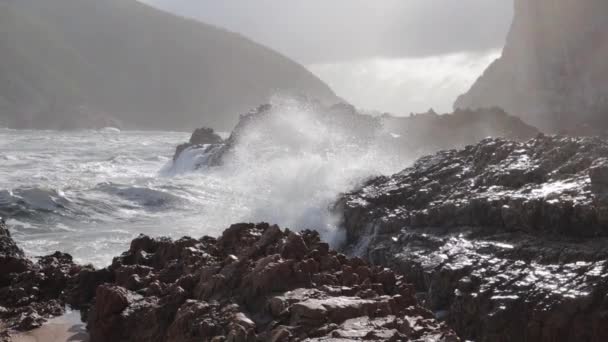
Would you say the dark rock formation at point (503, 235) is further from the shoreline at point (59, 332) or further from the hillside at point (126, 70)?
the hillside at point (126, 70)

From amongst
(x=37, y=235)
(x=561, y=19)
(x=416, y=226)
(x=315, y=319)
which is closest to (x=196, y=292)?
(x=315, y=319)

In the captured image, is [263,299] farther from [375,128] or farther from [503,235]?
[375,128]

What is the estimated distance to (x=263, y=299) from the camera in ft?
20.4

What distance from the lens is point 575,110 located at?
31797 mm

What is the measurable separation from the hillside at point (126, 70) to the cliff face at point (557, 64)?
50.0 metres

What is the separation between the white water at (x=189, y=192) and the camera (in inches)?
564

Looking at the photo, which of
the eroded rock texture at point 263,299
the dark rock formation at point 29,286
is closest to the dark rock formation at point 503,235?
the eroded rock texture at point 263,299

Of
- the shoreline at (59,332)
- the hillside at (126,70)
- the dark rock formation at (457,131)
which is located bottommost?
the shoreline at (59,332)

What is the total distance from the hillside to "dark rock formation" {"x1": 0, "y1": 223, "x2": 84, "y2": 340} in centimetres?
6478

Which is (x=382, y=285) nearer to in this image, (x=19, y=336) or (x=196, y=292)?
(x=196, y=292)

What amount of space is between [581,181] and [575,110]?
80.7 feet

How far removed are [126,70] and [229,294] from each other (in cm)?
10233

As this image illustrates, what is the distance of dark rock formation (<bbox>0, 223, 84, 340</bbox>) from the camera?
7782 millimetres

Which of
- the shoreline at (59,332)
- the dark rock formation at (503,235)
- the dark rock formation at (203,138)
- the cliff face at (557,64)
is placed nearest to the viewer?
the shoreline at (59,332)
